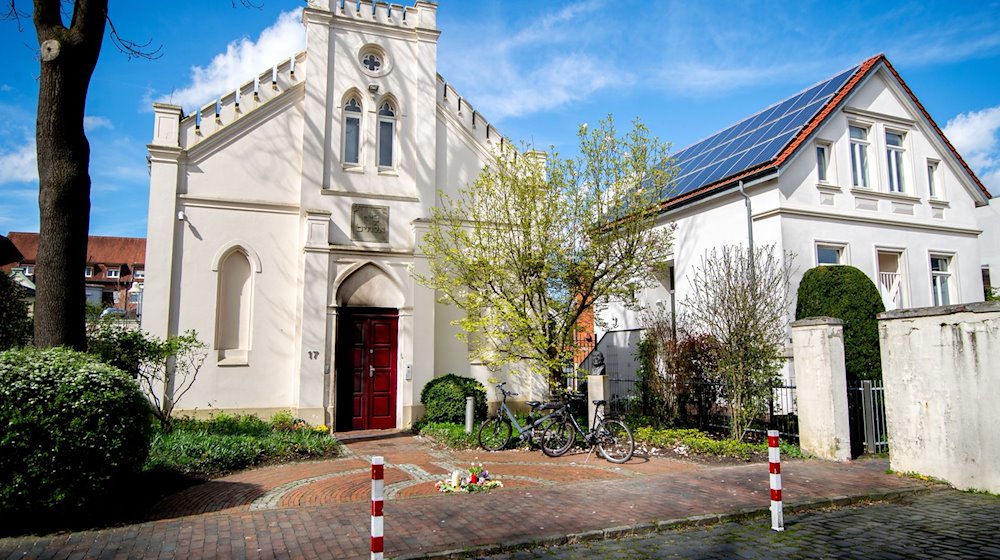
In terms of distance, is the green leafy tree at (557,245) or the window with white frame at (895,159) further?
the window with white frame at (895,159)

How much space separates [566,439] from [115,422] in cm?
740

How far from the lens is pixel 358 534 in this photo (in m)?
6.46

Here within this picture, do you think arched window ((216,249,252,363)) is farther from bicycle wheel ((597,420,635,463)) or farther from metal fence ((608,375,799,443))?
metal fence ((608,375,799,443))

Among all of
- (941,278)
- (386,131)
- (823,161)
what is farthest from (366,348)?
(941,278)

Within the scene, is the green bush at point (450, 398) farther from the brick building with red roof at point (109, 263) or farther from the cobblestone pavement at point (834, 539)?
the brick building with red roof at point (109, 263)

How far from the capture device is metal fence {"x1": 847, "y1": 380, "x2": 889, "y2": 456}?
11.7 metres

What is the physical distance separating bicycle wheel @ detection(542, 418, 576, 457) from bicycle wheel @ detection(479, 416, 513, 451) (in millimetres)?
955

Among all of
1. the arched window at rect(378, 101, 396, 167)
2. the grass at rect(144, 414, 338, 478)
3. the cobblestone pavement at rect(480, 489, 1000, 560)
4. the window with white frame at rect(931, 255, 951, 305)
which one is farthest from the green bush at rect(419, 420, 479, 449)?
the window with white frame at rect(931, 255, 951, 305)

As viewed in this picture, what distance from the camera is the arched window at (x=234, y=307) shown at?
49.1 feet

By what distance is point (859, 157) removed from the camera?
17.8 meters

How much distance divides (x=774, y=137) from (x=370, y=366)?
12700 mm

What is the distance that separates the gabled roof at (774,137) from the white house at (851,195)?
0.16 ft

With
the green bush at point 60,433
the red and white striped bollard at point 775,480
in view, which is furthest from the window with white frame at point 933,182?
the green bush at point 60,433

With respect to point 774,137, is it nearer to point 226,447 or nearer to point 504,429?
point 504,429
